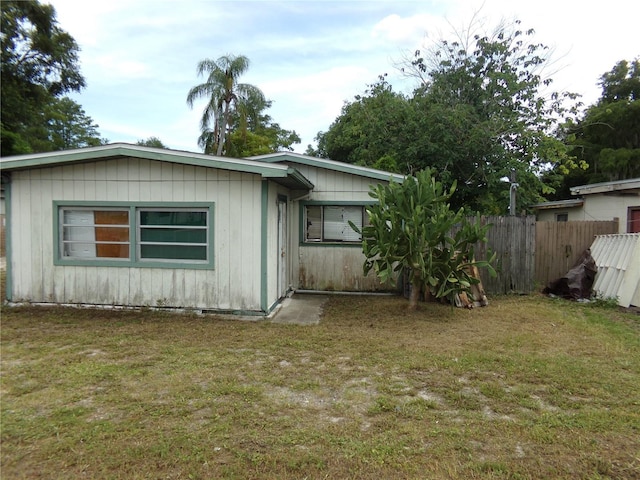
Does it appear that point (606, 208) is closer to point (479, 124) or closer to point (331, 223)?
point (479, 124)

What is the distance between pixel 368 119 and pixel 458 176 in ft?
11.8

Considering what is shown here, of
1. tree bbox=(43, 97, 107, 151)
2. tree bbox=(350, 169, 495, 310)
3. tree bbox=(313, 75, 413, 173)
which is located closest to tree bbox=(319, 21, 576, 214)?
tree bbox=(313, 75, 413, 173)

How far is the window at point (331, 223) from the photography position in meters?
8.64

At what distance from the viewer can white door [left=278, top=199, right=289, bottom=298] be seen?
748 cm

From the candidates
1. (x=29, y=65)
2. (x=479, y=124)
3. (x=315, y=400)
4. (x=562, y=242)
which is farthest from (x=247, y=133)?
(x=315, y=400)

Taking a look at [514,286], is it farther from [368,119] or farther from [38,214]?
[38,214]

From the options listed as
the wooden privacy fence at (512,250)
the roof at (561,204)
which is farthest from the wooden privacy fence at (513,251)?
the roof at (561,204)

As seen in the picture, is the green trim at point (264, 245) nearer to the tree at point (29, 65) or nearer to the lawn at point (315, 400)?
the lawn at point (315, 400)

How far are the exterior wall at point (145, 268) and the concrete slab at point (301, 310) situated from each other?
54 cm

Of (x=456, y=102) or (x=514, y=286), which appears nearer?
(x=514, y=286)

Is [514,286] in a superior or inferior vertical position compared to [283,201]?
inferior

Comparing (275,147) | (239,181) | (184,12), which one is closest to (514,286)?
(239,181)

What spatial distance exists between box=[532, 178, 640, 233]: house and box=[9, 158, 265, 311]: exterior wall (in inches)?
380

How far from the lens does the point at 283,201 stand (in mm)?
7781
